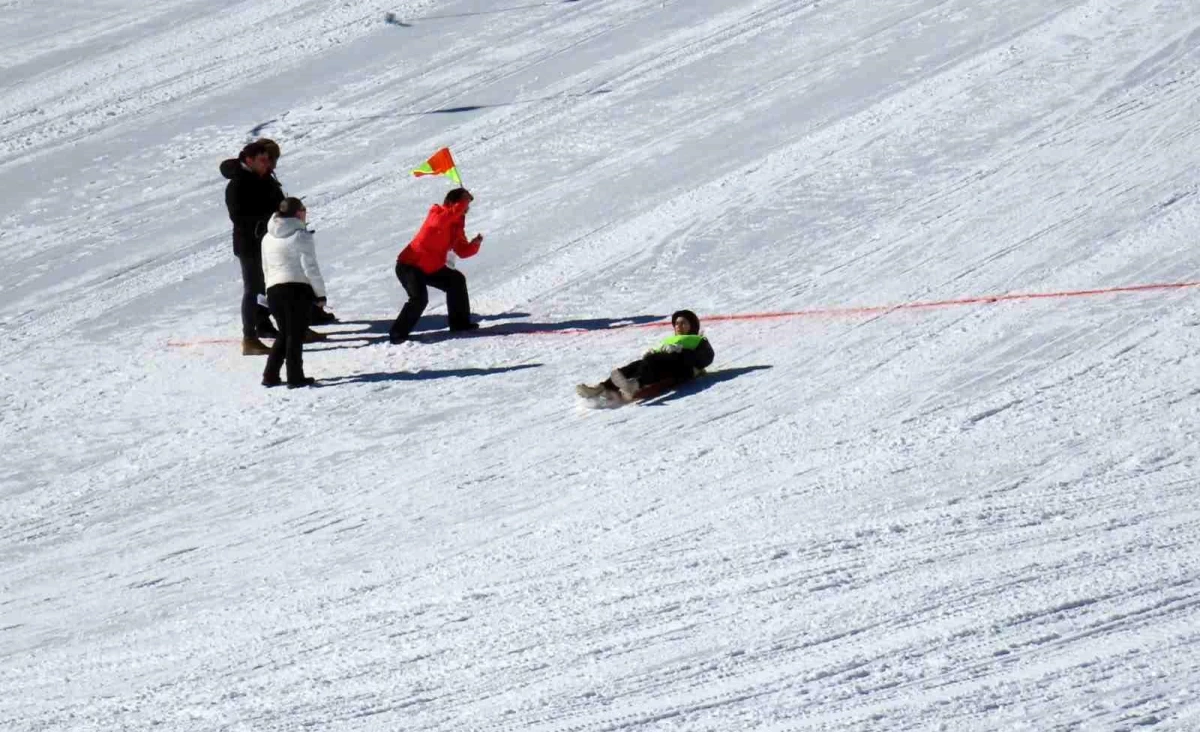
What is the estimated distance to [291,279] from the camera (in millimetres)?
9914

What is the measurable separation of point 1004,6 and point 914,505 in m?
9.11

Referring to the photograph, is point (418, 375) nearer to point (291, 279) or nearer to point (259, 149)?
point (291, 279)

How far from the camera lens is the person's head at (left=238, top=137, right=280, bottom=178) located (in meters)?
10.5

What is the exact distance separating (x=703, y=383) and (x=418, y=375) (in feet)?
6.06

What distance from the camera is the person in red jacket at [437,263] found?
34.7ft

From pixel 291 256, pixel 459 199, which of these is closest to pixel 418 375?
pixel 291 256

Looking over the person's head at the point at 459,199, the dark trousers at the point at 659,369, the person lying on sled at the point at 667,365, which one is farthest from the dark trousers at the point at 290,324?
the dark trousers at the point at 659,369

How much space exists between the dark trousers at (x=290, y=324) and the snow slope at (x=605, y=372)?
0.79ft

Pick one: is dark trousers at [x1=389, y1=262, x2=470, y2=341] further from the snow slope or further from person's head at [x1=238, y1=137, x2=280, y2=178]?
person's head at [x1=238, y1=137, x2=280, y2=178]

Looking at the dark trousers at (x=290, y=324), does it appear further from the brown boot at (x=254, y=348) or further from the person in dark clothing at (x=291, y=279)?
the brown boot at (x=254, y=348)

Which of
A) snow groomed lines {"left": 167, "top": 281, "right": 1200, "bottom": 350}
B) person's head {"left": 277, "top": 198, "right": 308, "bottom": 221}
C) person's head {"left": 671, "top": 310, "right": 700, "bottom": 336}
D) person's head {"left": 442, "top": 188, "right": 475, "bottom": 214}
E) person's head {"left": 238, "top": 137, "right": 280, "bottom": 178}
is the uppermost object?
person's head {"left": 238, "top": 137, "right": 280, "bottom": 178}

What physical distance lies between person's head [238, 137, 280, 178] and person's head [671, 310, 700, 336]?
283cm

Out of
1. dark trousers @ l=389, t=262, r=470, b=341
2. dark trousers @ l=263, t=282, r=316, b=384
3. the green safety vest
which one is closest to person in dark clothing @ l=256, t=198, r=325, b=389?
dark trousers @ l=263, t=282, r=316, b=384

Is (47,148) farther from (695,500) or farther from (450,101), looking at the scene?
(695,500)
